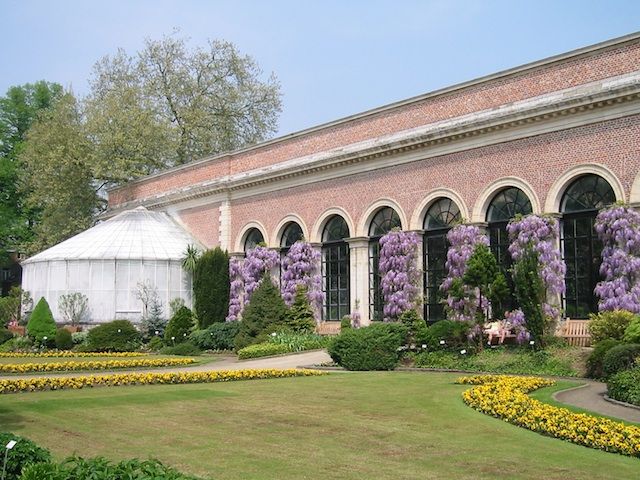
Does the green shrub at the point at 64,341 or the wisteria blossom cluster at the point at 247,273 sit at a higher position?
the wisteria blossom cluster at the point at 247,273

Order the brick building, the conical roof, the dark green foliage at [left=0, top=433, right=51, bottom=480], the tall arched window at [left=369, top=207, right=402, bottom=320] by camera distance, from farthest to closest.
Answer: the conical roof < the tall arched window at [left=369, top=207, right=402, bottom=320] < the brick building < the dark green foliage at [left=0, top=433, right=51, bottom=480]

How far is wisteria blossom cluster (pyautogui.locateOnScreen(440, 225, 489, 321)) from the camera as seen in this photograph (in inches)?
915

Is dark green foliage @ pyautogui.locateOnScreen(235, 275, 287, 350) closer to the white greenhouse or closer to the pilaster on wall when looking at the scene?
the pilaster on wall

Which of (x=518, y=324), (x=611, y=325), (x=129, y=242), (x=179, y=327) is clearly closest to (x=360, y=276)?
(x=518, y=324)

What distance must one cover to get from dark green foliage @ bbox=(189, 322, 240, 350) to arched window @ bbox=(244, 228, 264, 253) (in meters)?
5.29

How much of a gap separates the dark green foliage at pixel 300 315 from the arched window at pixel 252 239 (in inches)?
194

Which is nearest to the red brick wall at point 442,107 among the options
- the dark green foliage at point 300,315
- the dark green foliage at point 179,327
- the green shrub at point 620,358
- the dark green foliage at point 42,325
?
the dark green foliage at point 300,315

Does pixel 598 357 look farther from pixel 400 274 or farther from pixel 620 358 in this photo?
pixel 400 274

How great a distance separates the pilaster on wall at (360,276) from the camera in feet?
95.6

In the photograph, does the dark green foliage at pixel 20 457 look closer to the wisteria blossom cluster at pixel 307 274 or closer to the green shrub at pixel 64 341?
the wisteria blossom cluster at pixel 307 274

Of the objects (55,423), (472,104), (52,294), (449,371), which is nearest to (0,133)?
(52,294)

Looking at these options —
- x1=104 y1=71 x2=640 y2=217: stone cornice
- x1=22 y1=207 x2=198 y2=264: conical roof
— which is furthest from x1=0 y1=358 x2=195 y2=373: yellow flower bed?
x1=22 y1=207 x2=198 y2=264: conical roof

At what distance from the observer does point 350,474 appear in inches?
320

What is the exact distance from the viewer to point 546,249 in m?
22.1
